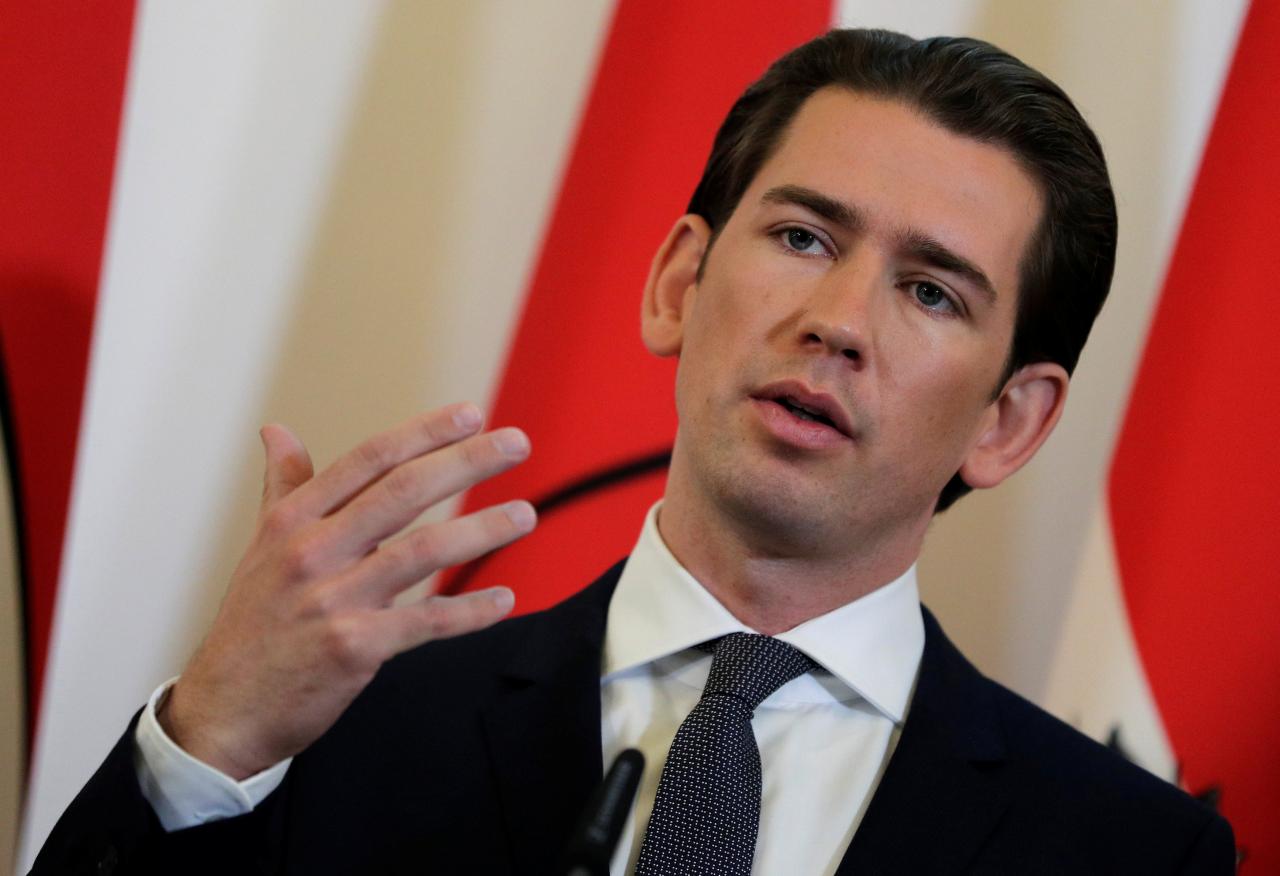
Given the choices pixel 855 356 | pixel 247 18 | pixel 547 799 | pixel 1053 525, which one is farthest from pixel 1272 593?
pixel 247 18

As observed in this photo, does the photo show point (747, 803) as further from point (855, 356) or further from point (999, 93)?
point (999, 93)

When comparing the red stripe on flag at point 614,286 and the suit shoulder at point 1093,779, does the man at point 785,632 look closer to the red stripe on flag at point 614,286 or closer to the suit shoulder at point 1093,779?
the suit shoulder at point 1093,779

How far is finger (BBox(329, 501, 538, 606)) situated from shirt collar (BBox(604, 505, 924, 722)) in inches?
16.4

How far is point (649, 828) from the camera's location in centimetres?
125

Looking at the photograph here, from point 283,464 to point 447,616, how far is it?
228 mm

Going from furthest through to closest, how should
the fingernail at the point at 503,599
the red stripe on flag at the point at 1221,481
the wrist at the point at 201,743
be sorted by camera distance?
the red stripe on flag at the point at 1221,481 → the wrist at the point at 201,743 → the fingernail at the point at 503,599

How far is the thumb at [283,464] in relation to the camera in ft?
3.75

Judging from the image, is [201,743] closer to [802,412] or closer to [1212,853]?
[802,412]

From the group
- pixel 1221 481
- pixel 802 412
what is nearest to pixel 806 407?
pixel 802 412

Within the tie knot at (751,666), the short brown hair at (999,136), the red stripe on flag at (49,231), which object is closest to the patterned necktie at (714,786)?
the tie knot at (751,666)

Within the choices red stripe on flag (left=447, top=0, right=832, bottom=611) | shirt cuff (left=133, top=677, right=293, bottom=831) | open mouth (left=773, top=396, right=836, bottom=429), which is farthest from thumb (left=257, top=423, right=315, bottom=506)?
red stripe on flag (left=447, top=0, right=832, bottom=611)

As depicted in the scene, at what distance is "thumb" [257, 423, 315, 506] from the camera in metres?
1.14

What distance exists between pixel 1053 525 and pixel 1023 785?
67 cm

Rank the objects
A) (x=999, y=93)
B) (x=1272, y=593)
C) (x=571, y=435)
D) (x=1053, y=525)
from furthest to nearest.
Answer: (x=1053, y=525) → (x=571, y=435) → (x=1272, y=593) → (x=999, y=93)
